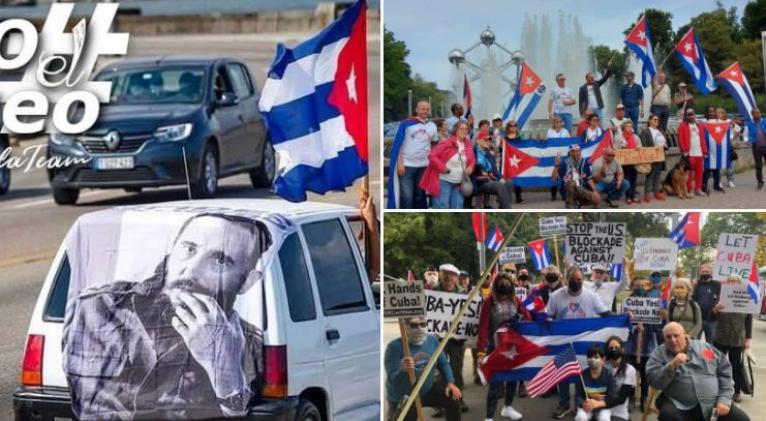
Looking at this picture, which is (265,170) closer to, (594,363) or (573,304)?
(573,304)

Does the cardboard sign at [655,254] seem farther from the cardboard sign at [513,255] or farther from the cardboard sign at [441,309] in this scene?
the cardboard sign at [441,309]

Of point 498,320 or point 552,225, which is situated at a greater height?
point 552,225

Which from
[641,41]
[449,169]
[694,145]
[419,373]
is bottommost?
[419,373]

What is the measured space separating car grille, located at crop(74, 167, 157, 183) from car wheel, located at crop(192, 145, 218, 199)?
30 cm

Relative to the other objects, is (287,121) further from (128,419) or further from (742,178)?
(742,178)

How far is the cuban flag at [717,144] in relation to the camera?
30.6 feet

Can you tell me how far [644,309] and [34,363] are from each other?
3.41 m

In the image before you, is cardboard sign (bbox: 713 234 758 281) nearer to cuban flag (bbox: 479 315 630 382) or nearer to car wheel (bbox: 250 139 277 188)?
cuban flag (bbox: 479 315 630 382)

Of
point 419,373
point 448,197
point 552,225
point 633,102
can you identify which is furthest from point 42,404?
point 633,102

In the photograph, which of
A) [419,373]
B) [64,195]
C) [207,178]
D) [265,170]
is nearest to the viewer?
[419,373]

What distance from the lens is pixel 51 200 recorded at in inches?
433

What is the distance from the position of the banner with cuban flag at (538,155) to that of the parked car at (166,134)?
2244mm

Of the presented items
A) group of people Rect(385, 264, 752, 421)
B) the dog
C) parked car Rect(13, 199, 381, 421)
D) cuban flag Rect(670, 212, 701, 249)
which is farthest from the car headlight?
cuban flag Rect(670, 212, 701, 249)

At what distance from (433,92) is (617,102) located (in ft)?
3.46
